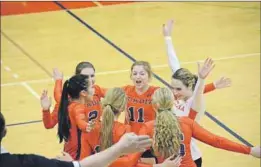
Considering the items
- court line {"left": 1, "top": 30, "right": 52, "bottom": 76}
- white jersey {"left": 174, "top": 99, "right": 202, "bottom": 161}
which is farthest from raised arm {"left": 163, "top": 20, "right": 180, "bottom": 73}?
court line {"left": 1, "top": 30, "right": 52, "bottom": 76}

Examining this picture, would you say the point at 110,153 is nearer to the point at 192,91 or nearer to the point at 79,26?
the point at 192,91

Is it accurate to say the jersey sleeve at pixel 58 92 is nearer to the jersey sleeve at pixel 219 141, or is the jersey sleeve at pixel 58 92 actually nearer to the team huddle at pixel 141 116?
the team huddle at pixel 141 116

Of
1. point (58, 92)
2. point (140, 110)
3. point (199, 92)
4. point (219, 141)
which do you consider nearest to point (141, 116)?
point (140, 110)

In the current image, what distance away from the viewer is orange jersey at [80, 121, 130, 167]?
619 cm

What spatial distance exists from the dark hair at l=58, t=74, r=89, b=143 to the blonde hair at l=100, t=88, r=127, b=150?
2.54ft

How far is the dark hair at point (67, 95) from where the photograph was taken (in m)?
6.96

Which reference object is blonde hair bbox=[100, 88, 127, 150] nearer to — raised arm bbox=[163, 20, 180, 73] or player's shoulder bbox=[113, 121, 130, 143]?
player's shoulder bbox=[113, 121, 130, 143]

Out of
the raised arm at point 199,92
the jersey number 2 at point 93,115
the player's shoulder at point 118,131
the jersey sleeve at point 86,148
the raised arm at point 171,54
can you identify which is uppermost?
the raised arm at point 171,54

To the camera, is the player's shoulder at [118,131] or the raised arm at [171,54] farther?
the raised arm at [171,54]

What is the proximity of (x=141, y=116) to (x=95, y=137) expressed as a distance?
3.95 feet

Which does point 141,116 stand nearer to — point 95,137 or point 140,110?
point 140,110

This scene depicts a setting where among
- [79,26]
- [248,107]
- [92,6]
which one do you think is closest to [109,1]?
[92,6]

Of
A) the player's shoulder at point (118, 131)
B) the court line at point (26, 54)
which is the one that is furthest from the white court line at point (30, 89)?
the player's shoulder at point (118, 131)

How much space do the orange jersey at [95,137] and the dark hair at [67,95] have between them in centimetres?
54
